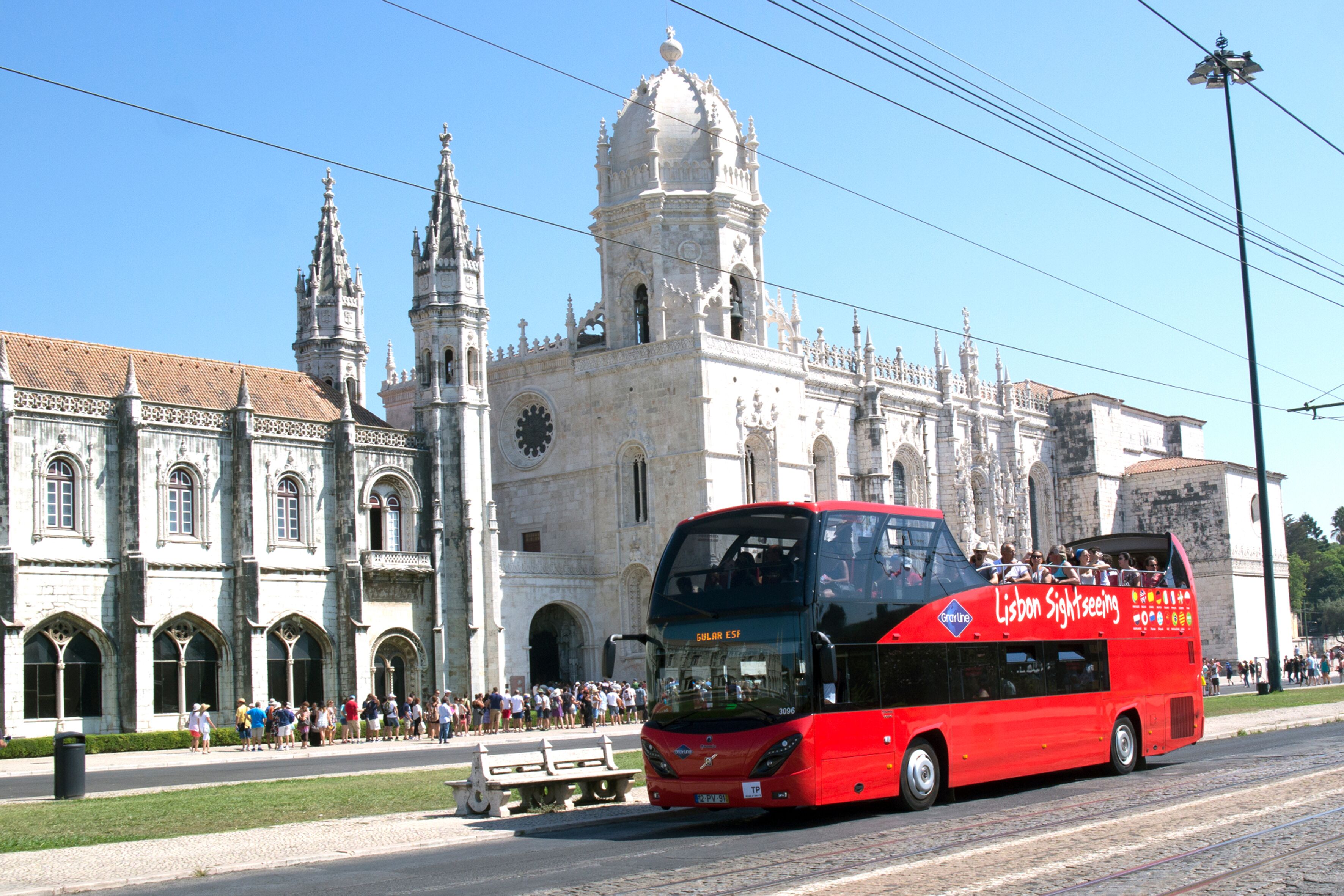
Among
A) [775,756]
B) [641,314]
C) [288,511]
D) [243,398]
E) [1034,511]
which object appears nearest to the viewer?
[775,756]

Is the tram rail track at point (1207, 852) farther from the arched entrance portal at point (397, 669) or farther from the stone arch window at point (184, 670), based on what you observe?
the arched entrance portal at point (397, 669)

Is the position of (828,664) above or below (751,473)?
below

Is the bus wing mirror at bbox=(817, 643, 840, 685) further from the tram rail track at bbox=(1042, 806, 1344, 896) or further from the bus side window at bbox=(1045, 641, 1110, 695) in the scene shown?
the bus side window at bbox=(1045, 641, 1110, 695)

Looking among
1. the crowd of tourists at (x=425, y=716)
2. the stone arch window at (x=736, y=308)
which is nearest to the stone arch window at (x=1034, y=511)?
the stone arch window at (x=736, y=308)

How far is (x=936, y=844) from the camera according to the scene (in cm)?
1311

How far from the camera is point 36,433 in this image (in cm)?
3766

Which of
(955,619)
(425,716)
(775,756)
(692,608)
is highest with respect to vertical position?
(692,608)

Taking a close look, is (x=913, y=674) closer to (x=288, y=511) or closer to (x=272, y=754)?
(x=272, y=754)

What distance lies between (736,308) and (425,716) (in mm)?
19631

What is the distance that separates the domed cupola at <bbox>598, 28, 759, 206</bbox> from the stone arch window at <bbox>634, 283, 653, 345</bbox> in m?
3.31

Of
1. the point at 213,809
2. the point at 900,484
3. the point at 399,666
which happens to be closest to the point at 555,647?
the point at 399,666

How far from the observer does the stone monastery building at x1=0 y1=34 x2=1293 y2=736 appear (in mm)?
38250

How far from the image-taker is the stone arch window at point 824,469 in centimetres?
5619

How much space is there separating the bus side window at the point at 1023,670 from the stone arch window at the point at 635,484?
31918 millimetres
